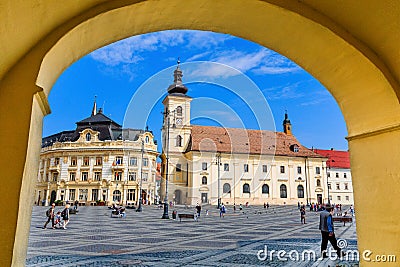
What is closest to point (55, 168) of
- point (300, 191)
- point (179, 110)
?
point (179, 110)

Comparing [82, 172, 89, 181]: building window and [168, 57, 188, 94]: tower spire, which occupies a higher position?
[168, 57, 188, 94]: tower spire

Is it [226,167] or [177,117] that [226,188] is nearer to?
[226,167]

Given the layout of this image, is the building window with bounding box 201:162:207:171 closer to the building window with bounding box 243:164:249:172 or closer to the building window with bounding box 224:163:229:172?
the building window with bounding box 224:163:229:172

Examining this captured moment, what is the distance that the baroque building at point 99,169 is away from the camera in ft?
201

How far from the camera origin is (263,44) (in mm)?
4793

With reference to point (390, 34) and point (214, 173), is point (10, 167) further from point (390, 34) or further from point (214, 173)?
point (214, 173)

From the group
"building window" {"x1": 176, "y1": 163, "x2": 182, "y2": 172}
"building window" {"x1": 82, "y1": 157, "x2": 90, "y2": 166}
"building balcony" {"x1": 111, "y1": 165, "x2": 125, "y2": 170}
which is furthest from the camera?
"building window" {"x1": 176, "y1": 163, "x2": 182, "y2": 172}

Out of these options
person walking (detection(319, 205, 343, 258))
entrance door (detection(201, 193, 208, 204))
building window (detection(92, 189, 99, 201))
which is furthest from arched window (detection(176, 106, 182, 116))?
person walking (detection(319, 205, 343, 258))

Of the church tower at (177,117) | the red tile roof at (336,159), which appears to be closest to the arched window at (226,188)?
the church tower at (177,117)

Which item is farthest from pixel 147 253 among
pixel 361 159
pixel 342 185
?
pixel 342 185

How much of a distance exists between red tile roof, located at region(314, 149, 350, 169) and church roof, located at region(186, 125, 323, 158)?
14487mm

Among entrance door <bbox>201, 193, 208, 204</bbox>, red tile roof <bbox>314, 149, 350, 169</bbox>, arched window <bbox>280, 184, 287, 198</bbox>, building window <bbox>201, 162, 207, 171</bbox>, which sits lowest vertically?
entrance door <bbox>201, 193, 208, 204</bbox>

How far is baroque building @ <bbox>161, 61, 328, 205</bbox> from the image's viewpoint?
202 feet

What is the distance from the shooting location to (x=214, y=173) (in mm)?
62344
